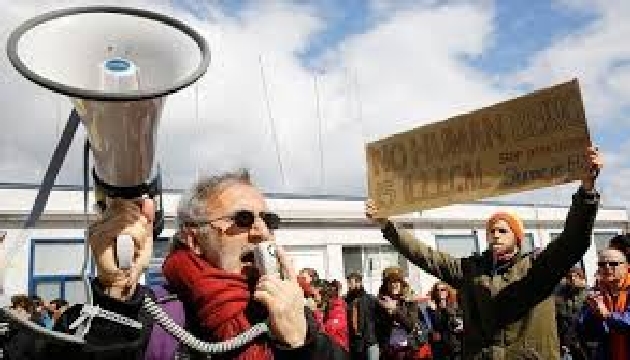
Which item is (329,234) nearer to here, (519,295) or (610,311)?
(610,311)

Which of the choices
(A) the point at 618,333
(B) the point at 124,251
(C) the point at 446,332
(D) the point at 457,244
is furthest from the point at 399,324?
(D) the point at 457,244

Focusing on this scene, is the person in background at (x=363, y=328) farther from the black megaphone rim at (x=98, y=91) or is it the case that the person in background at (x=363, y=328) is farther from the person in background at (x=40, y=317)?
the black megaphone rim at (x=98, y=91)

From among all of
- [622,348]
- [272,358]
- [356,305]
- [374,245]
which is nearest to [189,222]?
[272,358]

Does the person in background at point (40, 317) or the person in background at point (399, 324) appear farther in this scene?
the person in background at point (399, 324)

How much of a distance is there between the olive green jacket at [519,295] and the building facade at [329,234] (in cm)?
444

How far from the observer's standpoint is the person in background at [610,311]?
4.54m

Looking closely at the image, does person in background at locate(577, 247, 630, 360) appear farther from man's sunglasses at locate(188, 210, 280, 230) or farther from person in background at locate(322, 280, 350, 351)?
man's sunglasses at locate(188, 210, 280, 230)

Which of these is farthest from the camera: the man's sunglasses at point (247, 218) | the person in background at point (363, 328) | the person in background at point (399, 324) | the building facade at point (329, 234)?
the building facade at point (329, 234)

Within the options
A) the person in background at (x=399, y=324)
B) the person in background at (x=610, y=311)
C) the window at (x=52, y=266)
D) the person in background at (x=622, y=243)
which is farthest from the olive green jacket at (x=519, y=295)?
the window at (x=52, y=266)

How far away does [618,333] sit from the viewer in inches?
180

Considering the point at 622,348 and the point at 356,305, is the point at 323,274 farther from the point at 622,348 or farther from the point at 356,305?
the point at 622,348

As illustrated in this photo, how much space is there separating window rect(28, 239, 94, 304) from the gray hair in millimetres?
13636

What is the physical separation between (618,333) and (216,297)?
3.38 m

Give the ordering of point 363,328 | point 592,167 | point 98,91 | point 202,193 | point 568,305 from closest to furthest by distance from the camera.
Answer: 1. point 98,91
2. point 202,193
3. point 592,167
4. point 568,305
5. point 363,328
